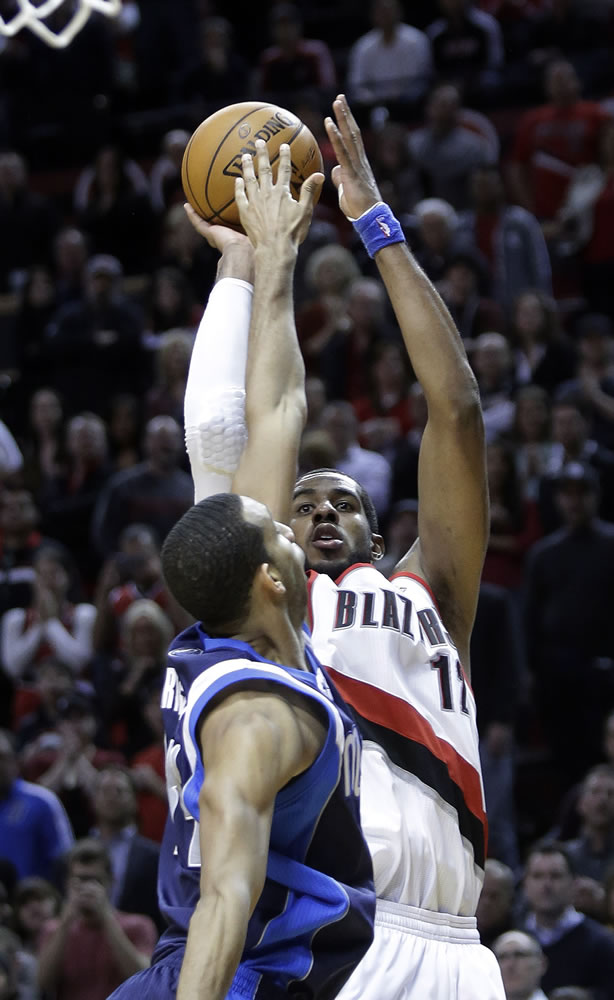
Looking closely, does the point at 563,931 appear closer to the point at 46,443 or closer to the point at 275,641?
the point at 275,641

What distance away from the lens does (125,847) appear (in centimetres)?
868

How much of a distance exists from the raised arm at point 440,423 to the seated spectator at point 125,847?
4.46 m

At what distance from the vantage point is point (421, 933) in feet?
13.4

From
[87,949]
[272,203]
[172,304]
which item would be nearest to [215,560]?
[272,203]

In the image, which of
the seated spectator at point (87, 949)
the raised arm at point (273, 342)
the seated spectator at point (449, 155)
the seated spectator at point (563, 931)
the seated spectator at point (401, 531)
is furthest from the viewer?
the seated spectator at point (449, 155)

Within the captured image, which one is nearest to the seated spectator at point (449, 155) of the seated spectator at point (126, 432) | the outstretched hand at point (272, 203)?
the seated spectator at point (126, 432)

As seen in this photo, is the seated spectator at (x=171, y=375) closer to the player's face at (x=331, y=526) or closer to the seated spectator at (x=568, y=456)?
the seated spectator at (x=568, y=456)

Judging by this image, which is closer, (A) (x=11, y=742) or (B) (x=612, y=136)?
(A) (x=11, y=742)

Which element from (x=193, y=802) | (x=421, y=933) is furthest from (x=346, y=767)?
(x=421, y=933)

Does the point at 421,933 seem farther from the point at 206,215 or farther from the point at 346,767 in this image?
the point at 206,215

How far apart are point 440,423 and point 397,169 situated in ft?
28.6

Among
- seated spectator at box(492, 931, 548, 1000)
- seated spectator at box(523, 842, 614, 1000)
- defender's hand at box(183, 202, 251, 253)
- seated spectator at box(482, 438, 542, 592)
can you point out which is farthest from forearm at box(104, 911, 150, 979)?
defender's hand at box(183, 202, 251, 253)

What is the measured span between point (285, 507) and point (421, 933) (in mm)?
1114

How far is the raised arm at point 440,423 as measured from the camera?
434 centimetres
